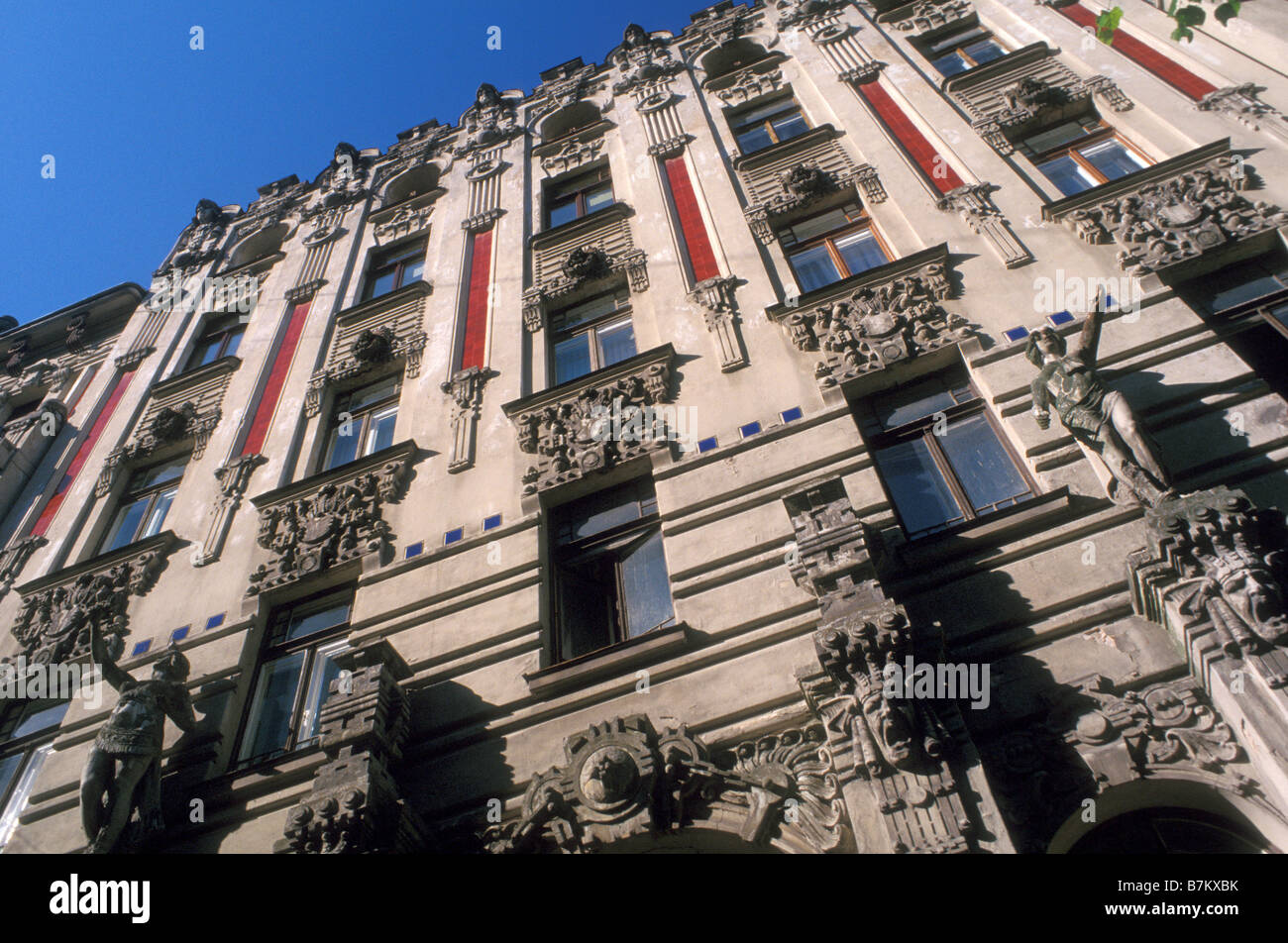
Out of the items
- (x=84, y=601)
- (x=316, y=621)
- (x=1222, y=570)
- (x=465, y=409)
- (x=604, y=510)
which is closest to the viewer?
(x=1222, y=570)

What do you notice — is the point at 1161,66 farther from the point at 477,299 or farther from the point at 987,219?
the point at 477,299

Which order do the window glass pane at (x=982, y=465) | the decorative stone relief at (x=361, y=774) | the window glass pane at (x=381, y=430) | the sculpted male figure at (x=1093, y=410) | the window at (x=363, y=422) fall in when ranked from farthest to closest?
the window at (x=363, y=422) < the window glass pane at (x=381, y=430) < the window glass pane at (x=982, y=465) < the sculpted male figure at (x=1093, y=410) < the decorative stone relief at (x=361, y=774)

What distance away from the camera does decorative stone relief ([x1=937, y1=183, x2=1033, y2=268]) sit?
35.3ft

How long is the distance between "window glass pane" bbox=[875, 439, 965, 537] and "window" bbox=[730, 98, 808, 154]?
9158 millimetres

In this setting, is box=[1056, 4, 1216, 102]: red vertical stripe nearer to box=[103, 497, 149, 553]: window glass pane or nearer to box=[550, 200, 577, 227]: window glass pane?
box=[550, 200, 577, 227]: window glass pane

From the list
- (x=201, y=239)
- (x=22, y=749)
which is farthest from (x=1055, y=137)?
(x=201, y=239)

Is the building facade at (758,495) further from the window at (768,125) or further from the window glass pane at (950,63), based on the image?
the window glass pane at (950,63)

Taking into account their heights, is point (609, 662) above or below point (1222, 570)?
above

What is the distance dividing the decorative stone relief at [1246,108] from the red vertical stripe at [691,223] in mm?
7359

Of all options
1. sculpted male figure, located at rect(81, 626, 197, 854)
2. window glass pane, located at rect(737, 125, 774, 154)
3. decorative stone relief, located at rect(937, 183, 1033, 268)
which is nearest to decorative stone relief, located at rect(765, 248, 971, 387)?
decorative stone relief, located at rect(937, 183, 1033, 268)

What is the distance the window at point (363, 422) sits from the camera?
13.5 meters

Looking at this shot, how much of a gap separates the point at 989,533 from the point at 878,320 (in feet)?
12.3

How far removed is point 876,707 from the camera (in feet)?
20.4

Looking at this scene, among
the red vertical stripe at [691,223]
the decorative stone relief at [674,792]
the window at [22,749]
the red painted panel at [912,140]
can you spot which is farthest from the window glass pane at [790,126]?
the window at [22,749]
